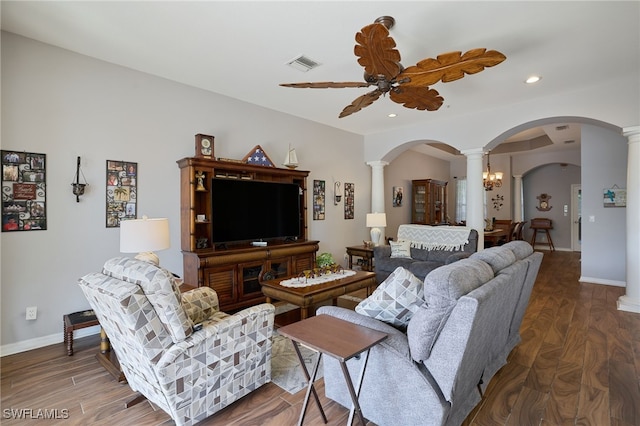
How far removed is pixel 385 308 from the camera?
1.99 meters

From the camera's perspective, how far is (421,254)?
5277mm

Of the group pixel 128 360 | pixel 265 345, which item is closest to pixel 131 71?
pixel 128 360

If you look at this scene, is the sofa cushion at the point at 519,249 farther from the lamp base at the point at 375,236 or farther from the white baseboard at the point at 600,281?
the white baseboard at the point at 600,281

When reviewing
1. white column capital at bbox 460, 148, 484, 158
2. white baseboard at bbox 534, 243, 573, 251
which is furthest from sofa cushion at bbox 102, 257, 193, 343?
white baseboard at bbox 534, 243, 573, 251

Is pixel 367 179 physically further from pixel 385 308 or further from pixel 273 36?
pixel 385 308

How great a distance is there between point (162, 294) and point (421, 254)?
4353 mm

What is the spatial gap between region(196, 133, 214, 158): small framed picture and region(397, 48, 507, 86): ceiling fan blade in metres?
2.53

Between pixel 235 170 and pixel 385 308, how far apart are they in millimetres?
3131

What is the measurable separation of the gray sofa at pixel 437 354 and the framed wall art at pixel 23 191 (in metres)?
2.95

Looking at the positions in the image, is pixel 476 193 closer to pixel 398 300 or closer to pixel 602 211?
pixel 602 211

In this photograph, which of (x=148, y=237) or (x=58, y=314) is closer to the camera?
(x=148, y=237)

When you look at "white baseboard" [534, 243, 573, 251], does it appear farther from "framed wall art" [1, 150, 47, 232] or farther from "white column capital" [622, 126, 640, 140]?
"framed wall art" [1, 150, 47, 232]

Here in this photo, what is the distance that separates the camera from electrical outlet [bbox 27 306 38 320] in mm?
3014

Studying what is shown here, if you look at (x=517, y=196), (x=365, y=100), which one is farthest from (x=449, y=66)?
(x=517, y=196)
